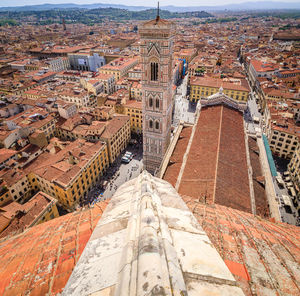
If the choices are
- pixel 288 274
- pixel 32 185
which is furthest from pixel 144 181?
pixel 32 185

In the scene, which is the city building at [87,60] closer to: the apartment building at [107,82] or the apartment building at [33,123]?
the apartment building at [107,82]

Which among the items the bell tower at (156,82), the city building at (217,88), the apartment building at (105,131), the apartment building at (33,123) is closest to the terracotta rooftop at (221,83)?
the city building at (217,88)

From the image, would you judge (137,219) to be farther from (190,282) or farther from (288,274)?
(288,274)

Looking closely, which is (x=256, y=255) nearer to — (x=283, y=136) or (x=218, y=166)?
(x=218, y=166)

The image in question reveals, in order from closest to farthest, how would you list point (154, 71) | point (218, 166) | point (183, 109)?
point (218, 166), point (154, 71), point (183, 109)

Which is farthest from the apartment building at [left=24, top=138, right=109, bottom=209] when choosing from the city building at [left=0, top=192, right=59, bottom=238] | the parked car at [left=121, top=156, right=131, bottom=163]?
the parked car at [left=121, top=156, right=131, bottom=163]

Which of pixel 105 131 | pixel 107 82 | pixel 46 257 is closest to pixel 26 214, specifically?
pixel 105 131

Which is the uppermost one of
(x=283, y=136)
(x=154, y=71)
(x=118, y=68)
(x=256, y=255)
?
(x=256, y=255)
